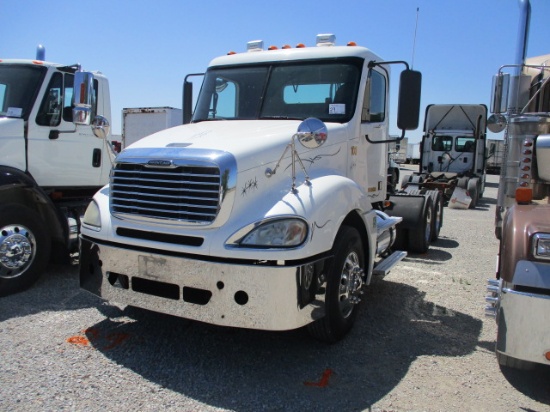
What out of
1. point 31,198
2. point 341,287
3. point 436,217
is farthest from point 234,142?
point 436,217

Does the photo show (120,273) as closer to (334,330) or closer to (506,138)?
(334,330)

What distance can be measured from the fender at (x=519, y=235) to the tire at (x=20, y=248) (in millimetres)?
4643

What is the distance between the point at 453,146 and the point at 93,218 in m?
16.5

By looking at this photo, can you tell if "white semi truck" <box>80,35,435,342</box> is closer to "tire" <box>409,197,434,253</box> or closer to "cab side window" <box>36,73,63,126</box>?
"cab side window" <box>36,73,63,126</box>

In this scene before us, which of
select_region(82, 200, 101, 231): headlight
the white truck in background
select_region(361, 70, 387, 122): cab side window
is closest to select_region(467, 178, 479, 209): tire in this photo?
the white truck in background

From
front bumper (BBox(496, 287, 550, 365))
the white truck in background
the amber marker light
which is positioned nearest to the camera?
front bumper (BBox(496, 287, 550, 365))

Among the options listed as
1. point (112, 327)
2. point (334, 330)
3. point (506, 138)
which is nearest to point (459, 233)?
point (506, 138)

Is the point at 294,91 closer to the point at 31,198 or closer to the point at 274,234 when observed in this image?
the point at 274,234

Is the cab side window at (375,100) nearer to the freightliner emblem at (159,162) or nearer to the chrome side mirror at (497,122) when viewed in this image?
the chrome side mirror at (497,122)

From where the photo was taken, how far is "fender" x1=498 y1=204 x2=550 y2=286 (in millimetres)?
3035

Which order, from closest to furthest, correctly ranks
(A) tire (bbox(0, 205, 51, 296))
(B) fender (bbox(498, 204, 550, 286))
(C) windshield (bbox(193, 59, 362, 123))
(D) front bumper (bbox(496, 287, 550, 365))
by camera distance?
(D) front bumper (bbox(496, 287, 550, 365))
(B) fender (bbox(498, 204, 550, 286))
(C) windshield (bbox(193, 59, 362, 123))
(A) tire (bbox(0, 205, 51, 296))

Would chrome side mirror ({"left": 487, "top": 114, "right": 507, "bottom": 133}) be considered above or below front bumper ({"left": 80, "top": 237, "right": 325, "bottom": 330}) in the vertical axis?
above

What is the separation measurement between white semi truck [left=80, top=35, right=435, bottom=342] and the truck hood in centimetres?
1

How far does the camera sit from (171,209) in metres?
3.43
